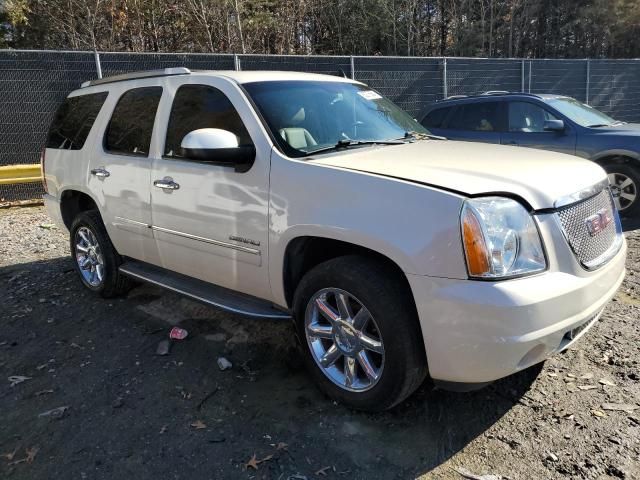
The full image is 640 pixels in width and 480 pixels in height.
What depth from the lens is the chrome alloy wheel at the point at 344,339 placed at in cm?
293

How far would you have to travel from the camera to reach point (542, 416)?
2.96 metres

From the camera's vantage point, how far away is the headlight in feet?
8.10

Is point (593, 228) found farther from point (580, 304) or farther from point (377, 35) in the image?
point (377, 35)

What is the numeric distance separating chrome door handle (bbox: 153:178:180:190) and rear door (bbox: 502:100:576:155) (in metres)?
5.72

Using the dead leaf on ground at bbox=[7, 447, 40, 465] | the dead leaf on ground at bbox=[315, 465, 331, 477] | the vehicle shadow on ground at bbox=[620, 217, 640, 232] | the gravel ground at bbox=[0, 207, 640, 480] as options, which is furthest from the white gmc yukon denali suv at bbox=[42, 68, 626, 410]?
the vehicle shadow on ground at bbox=[620, 217, 640, 232]

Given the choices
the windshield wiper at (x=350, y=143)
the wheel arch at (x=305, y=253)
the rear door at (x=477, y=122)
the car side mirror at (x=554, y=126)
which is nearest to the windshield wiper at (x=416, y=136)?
the windshield wiper at (x=350, y=143)

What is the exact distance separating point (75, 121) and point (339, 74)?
6.59 meters

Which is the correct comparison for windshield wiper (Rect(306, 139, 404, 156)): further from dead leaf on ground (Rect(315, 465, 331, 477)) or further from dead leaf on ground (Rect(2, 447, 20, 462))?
dead leaf on ground (Rect(2, 447, 20, 462))

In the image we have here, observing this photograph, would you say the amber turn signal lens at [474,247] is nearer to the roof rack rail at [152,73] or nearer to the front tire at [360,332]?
the front tire at [360,332]

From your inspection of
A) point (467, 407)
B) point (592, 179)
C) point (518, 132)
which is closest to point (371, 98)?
point (592, 179)

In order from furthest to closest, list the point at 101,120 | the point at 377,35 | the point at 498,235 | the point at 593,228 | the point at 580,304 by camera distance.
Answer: the point at 377,35 → the point at 101,120 → the point at 593,228 → the point at 580,304 → the point at 498,235

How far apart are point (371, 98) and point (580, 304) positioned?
2298 mm

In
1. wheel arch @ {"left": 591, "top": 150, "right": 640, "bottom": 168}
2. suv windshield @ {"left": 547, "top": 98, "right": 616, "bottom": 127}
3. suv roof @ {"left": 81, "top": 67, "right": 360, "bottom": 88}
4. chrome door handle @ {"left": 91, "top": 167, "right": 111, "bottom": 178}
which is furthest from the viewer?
suv windshield @ {"left": 547, "top": 98, "right": 616, "bottom": 127}

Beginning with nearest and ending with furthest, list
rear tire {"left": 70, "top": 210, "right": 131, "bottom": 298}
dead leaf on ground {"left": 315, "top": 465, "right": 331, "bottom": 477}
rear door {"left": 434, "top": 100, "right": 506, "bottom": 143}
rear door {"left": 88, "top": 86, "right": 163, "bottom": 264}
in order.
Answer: dead leaf on ground {"left": 315, "top": 465, "right": 331, "bottom": 477} < rear door {"left": 88, "top": 86, "right": 163, "bottom": 264} < rear tire {"left": 70, "top": 210, "right": 131, "bottom": 298} < rear door {"left": 434, "top": 100, "right": 506, "bottom": 143}
